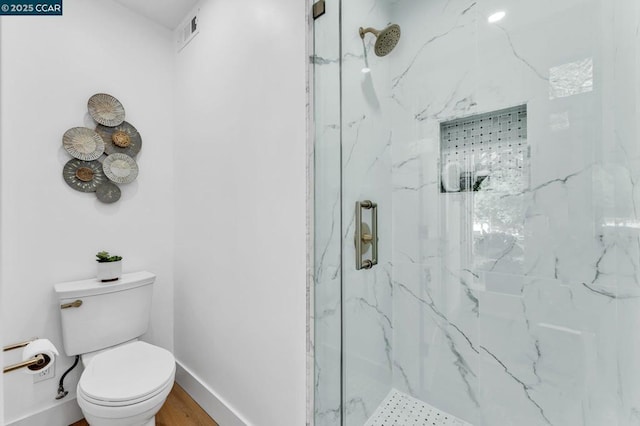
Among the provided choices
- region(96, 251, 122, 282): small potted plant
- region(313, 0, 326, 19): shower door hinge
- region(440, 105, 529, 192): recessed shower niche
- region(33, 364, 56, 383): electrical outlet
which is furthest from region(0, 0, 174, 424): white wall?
region(440, 105, 529, 192): recessed shower niche

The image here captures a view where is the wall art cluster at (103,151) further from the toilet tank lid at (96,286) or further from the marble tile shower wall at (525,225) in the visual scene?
the marble tile shower wall at (525,225)

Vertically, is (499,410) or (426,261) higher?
(426,261)

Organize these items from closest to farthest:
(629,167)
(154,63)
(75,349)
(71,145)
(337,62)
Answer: (629,167) < (337,62) < (75,349) < (71,145) < (154,63)

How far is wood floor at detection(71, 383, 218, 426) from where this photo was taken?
1.71m

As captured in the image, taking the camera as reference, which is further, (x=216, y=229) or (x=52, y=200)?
(x=216, y=229)

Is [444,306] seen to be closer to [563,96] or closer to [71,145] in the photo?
[563,96]

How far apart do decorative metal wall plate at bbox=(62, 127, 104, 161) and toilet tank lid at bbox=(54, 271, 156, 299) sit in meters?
0.69

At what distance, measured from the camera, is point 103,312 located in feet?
5.44

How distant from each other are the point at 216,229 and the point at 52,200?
0.85 m

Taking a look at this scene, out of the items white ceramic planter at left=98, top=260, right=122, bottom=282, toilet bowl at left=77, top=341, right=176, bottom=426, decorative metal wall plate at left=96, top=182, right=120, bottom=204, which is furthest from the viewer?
decorative metal wall plate at left=96, top=182, right=120, bottom=204

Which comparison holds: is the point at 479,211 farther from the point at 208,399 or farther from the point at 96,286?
the point at 96,286

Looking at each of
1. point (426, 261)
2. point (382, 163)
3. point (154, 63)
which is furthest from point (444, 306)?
point (154, 63)

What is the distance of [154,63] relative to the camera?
2.06 metres

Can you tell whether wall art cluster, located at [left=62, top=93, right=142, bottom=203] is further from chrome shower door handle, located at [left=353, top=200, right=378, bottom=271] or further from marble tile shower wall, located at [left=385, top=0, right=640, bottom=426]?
marble tile shower wall, located at [left=385, top=0, right=640, bottom=426]
